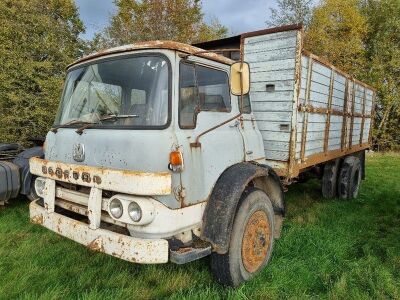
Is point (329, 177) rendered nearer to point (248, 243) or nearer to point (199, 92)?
point (248, 243)

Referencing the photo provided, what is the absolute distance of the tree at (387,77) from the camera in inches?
772

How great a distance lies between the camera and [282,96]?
4.11 m

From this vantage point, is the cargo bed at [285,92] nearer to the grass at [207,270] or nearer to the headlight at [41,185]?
the grass at [207,270]

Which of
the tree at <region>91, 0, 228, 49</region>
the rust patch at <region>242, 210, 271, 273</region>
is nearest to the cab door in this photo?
the rust patch at <region>242, 210, 271, 273</region>

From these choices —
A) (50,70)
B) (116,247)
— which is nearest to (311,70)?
(116,247)

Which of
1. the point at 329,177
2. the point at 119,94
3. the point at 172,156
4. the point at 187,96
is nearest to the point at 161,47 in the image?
the point at 187,96

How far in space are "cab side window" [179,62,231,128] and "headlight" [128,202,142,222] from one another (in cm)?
73

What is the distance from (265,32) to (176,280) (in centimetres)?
298

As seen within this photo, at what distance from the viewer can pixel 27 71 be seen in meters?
10.9

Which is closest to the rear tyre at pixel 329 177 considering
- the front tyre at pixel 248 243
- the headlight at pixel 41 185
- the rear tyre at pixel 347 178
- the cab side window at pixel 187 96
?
the rear tyre at pixel 347 178

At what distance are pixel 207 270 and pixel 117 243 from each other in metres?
1.25

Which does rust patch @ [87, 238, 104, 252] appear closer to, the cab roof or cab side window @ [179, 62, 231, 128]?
cab side window @ [179, 62, 231, 128]

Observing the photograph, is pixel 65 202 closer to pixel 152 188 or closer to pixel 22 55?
pixel 152 188

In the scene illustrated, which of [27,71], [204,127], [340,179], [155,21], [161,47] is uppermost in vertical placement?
[155,21]
